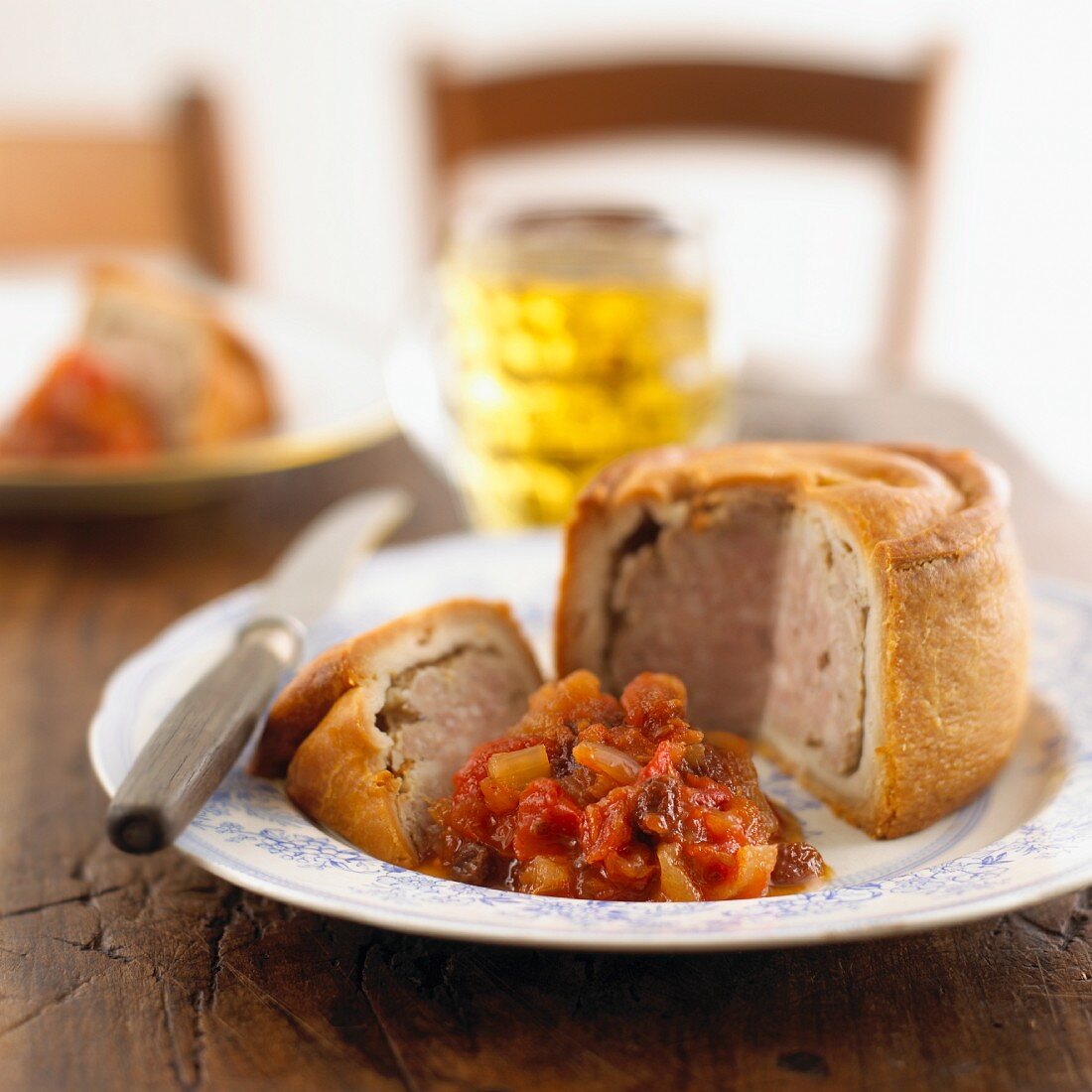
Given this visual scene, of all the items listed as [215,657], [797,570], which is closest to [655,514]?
[797,570]

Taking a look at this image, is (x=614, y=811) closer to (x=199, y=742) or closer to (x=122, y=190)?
(x=199, y=742)

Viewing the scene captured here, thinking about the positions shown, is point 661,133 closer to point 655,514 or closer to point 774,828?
point 655,514

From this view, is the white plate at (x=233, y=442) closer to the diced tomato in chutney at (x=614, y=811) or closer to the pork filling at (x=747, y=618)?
the pork filling at (x=747, y=618)

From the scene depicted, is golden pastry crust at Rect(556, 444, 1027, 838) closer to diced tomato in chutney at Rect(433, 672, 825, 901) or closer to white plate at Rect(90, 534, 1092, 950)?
white plate at Rect(90, 534, 1092, 950)

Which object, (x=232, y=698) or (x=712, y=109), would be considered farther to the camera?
(x=712, y=109)

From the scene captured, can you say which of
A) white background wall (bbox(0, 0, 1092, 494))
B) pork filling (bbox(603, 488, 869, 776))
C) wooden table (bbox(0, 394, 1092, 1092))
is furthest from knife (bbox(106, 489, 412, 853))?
white background wall (bbox(0, 0, 1092, 494))

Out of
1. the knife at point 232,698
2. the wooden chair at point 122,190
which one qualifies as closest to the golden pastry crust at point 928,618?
the knife at point 232,698

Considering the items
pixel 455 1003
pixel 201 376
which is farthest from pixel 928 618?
pixel 201 376
